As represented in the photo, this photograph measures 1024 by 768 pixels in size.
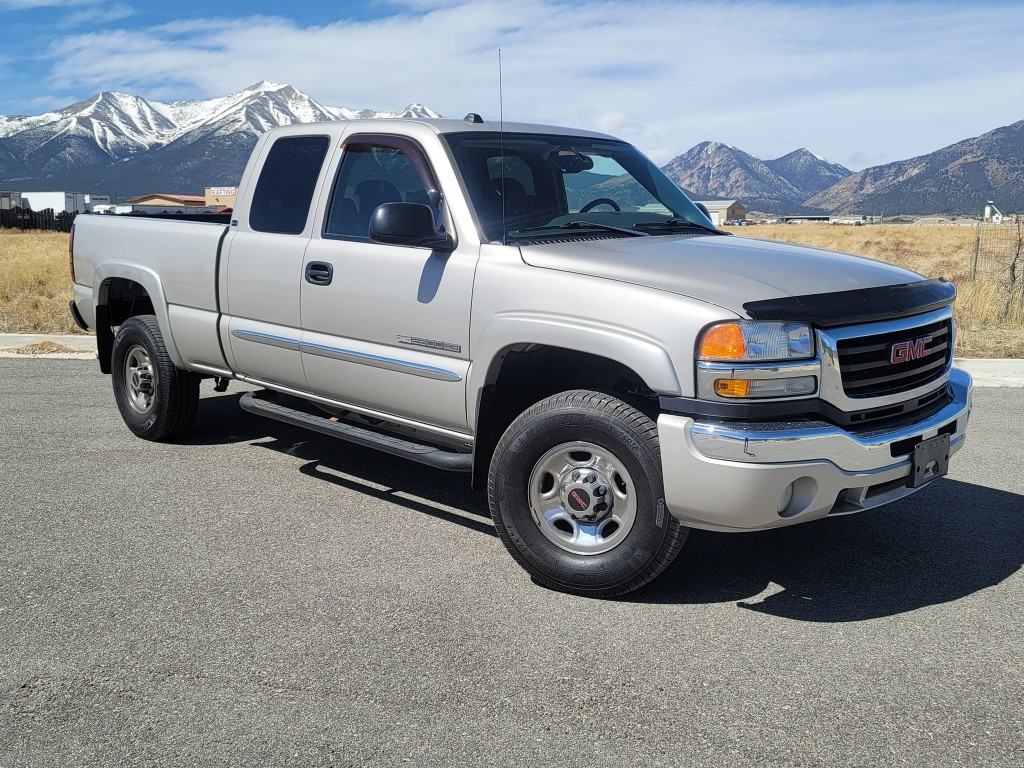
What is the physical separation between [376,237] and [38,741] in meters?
2.43

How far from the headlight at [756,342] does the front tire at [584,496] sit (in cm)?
42

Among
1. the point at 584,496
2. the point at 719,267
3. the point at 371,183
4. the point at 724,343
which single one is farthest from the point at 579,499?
the point at 371,183

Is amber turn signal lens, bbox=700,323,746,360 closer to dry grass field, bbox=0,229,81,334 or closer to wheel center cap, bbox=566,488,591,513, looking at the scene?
wheel center cap, bbox=566,488,591,513

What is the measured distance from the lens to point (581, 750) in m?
2.93

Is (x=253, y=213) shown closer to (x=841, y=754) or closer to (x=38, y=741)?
(x=38, y=741)

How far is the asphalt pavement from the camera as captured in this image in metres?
2.99

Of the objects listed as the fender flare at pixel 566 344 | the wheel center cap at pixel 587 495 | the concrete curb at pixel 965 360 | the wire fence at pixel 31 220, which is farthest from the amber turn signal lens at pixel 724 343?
the wire fence at pixel 31 220

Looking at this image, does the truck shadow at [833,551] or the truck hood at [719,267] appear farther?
the truck shadow at [833,551]

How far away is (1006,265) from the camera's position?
64.7 feet

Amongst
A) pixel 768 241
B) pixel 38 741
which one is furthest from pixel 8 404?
pixel 768 241

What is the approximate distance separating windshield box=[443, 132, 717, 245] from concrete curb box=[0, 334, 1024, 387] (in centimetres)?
505

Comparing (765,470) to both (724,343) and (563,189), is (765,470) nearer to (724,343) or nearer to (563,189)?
(724,343)

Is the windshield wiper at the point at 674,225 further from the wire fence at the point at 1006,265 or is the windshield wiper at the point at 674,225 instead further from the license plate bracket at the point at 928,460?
the wire fence at the point at 1006,265

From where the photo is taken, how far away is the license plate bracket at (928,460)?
4.00 metres
